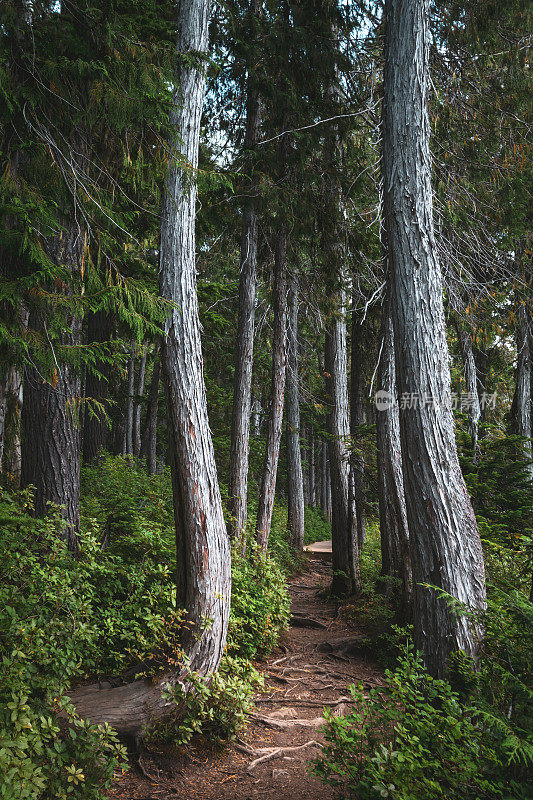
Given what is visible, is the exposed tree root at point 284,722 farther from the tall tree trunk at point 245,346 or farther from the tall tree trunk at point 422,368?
the tall tree trunk at point 245,346

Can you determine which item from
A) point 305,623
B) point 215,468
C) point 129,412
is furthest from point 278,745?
point 129,412

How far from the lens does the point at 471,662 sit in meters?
3.65

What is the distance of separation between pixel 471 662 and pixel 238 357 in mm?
6116

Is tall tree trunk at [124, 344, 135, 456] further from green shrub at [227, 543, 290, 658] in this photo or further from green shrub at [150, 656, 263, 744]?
green shrub at [150, 656, 263, 744]

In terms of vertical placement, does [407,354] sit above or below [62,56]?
below

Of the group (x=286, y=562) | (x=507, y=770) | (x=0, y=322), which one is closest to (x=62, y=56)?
(x=0, y=322)

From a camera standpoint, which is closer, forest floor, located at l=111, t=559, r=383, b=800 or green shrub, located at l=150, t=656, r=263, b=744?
forest floor, located at l=111, t=559, r=383, b=800

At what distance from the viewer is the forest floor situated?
12.3ft

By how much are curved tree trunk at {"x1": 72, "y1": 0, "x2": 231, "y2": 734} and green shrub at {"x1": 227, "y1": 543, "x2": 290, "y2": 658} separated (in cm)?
111

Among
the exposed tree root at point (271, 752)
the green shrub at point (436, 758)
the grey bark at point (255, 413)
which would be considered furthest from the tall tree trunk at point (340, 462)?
the grey bark at point (255, 413)

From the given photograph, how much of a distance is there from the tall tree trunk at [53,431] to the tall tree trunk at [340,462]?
18.0 feet

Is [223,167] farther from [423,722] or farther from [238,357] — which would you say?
[423,722]

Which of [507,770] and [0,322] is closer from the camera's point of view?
[507,770]

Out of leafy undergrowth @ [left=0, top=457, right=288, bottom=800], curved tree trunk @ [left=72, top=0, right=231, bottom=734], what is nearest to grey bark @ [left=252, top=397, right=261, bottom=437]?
leafy undergrowth @ [left=0, top=457, right=288, bottom=800]
